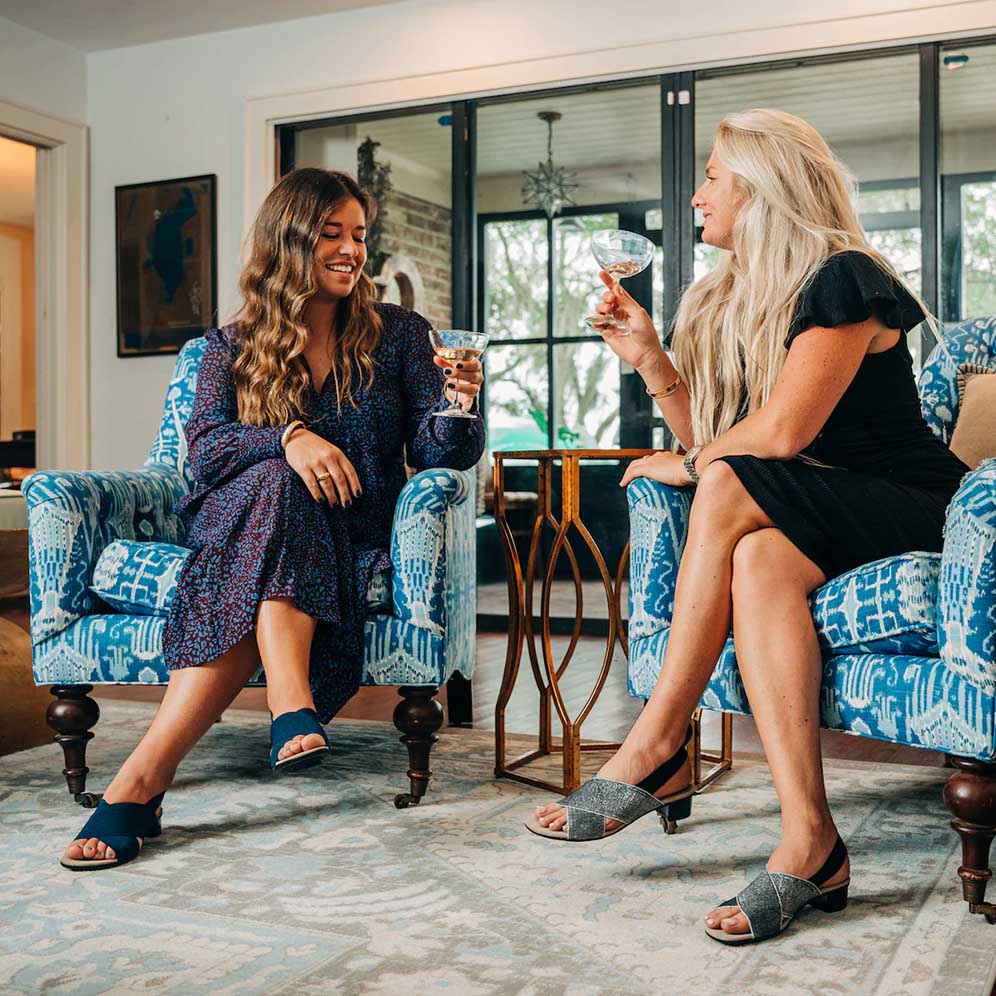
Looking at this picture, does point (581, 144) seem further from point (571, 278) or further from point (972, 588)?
point (972, 588)

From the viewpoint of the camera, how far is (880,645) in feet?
5.27

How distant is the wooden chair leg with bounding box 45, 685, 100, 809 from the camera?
2146 mm

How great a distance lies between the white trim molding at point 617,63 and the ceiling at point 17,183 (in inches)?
74.5

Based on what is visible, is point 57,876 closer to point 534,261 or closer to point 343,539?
point 343,539

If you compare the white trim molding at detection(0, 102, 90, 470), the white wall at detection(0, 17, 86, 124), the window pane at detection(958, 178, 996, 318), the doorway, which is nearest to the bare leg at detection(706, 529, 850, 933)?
the window pane at detection(958, 178, 996, 318)

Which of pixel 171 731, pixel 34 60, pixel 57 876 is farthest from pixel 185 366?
pixel 34 60

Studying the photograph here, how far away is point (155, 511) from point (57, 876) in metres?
0.92

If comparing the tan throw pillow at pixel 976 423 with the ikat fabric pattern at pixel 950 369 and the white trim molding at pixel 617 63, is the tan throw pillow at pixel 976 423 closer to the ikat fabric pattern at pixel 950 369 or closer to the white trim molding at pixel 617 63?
the ikat fabric pattern at pixel 950 369

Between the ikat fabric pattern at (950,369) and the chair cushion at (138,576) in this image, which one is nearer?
the chair cushion at (138,576)

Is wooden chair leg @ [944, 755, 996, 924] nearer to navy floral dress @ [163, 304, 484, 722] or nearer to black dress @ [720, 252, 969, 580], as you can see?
black dress @ [720, 252, 969, 580]

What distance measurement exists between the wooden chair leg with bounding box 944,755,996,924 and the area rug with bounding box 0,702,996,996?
0.13 feet

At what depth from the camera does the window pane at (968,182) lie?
398 cm

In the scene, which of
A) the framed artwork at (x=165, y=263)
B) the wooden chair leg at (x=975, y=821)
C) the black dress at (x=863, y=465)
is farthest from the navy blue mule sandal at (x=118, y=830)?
the framed artwork at (x=165, y=263)

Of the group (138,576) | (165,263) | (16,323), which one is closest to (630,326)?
(138,576)
